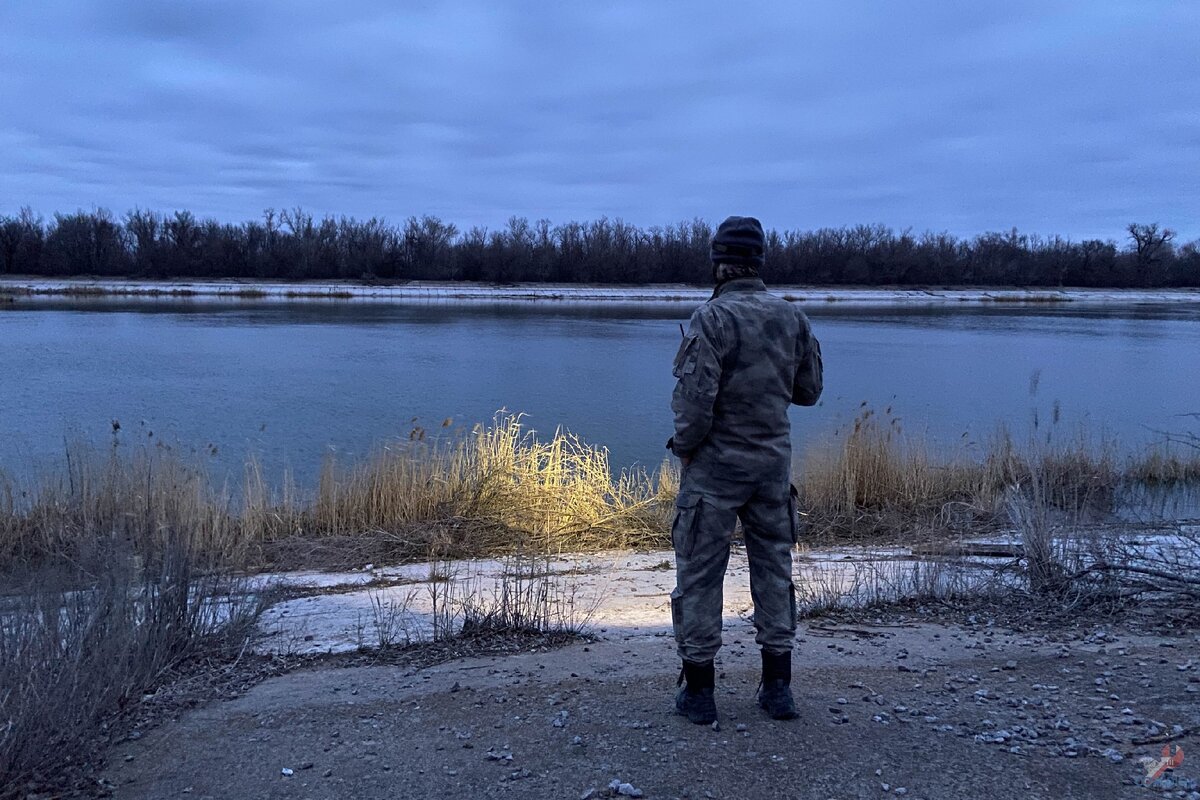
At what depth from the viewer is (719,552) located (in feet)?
12.0

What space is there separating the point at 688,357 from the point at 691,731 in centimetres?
145

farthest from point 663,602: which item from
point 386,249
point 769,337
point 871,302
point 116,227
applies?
point 116,227

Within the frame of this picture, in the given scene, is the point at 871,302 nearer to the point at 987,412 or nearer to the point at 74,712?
the point at 987,412

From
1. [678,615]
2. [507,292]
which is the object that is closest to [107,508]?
[678,615]

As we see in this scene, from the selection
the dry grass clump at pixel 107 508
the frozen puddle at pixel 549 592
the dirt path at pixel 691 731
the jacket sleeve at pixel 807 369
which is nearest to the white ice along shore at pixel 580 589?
the frozen puddle at pixel 549 592

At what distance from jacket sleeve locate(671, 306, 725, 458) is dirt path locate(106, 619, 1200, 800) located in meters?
1.17

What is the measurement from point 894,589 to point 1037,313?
5542cm

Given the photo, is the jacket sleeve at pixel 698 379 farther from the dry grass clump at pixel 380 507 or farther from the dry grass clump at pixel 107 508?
the dry grass clump at pixel 107 508

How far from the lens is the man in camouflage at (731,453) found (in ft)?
11.9

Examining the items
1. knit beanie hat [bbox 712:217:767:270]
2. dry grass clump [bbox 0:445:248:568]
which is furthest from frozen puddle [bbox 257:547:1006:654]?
knit beanie hat [bbox 712:217:767:270]

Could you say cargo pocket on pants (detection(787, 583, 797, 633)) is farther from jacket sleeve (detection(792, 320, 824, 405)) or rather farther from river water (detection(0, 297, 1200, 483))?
river water (detection(0, 297, 1200, 483))

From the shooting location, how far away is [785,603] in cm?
380

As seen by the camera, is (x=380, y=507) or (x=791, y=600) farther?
(x=380, y=507)

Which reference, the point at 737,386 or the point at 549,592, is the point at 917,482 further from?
the point at 737,386
